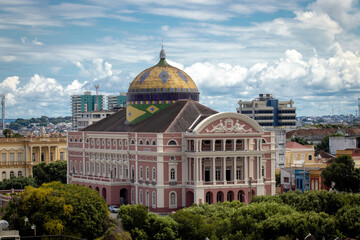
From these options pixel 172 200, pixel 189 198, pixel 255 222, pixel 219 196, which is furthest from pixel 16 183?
pixel 255 222

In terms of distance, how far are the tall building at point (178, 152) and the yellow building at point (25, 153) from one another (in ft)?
127

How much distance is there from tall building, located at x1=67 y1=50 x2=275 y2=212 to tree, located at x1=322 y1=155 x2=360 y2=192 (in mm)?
9205

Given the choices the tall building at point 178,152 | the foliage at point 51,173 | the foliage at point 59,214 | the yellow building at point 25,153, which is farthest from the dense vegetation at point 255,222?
the yellow building at point 25,153

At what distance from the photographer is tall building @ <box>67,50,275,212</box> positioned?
12912cm

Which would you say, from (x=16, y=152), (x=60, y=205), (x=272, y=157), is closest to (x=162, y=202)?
(x=272, y=157)

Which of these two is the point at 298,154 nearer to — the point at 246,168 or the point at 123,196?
the point at 246,168

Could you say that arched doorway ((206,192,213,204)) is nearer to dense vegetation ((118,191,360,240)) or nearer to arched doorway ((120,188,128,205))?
arched doorway ((120,188,128,205))

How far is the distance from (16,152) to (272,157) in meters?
60.2

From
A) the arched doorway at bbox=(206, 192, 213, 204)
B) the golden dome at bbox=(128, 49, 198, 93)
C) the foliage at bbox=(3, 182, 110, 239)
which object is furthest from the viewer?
the golden dome at bbox=(128, 49, 198, 93)

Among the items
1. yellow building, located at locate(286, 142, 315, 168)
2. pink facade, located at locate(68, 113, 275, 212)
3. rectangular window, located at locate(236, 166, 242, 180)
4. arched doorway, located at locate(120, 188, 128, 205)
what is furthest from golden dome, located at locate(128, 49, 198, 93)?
yellow building, located at locate(286, 142, 315, 168)

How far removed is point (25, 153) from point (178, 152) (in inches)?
2315

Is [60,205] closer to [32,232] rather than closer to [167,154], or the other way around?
[32,232]

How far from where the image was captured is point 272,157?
137625mm

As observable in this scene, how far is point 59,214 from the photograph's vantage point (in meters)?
102
